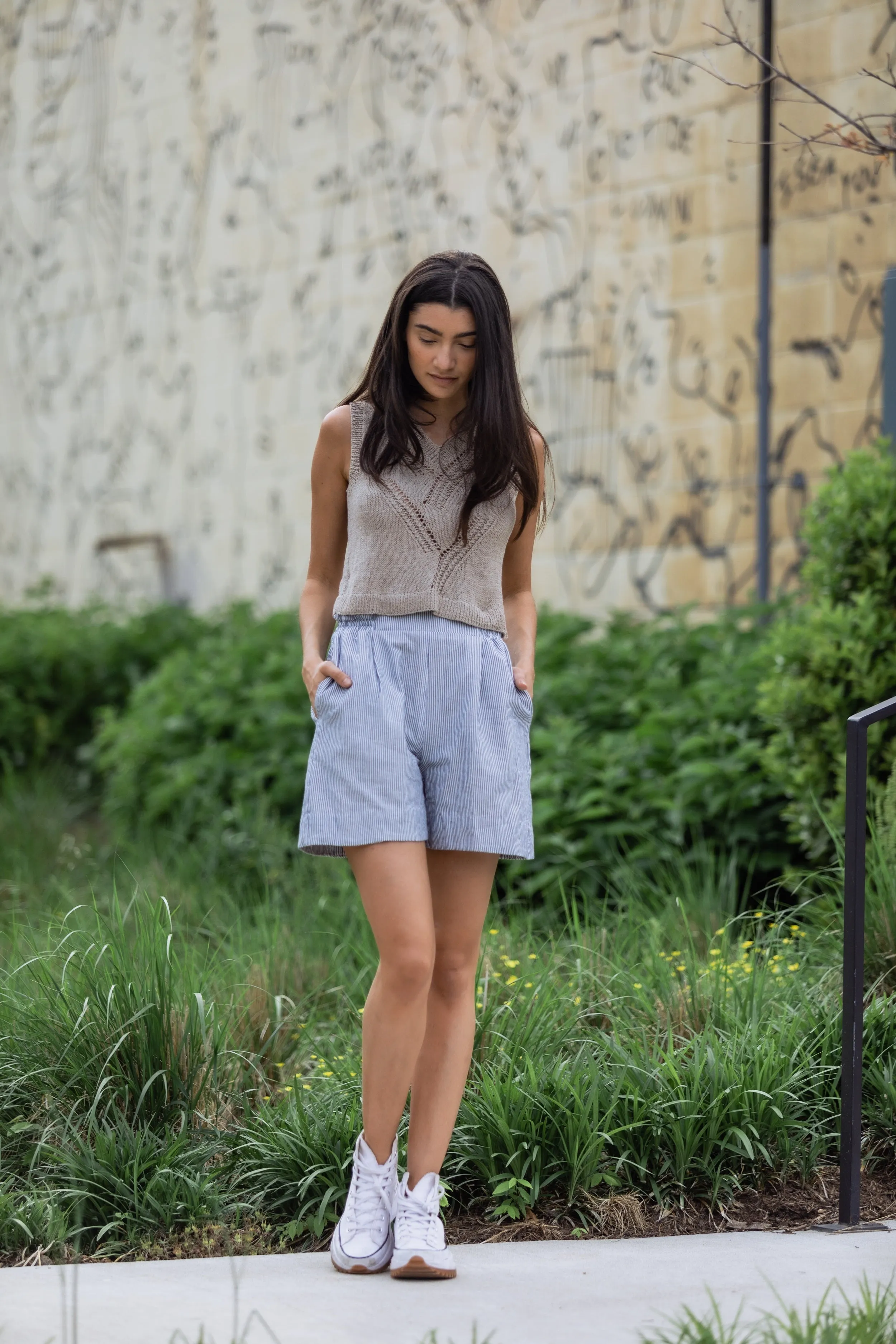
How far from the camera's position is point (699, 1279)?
3119 mm

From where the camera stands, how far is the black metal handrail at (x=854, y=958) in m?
3.37

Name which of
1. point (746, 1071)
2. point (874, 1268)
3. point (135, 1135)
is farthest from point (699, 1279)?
point (135, 1135)

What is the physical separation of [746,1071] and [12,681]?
674cm

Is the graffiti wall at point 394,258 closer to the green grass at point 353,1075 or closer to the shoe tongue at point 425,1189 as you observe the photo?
the green grass at point 353,1075

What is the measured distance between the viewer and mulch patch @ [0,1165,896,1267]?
134 inches

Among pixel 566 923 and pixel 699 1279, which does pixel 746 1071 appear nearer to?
pixel 699 1279

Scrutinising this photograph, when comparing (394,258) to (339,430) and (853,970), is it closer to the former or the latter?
(339,430)

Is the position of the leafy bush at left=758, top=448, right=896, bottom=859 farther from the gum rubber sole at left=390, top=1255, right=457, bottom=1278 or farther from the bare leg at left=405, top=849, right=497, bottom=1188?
the gum rubber sole at left=390, top=1255, right=457, bottom=1278

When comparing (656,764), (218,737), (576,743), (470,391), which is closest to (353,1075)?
(470,391)

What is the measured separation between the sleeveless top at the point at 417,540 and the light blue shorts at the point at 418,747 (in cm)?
4

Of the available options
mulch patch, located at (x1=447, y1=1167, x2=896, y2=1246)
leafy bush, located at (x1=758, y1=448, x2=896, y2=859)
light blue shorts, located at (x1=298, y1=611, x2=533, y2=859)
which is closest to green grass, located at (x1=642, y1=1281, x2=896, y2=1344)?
mulch patch, located at (x1=447, y1=1167, x2=896, y2=1246)

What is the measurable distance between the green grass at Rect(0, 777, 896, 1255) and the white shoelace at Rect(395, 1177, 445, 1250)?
0.33 meters

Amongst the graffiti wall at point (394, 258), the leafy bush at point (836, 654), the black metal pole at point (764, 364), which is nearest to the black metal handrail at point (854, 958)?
the leafy bush at point (836, 654)

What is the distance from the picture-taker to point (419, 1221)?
318cm
